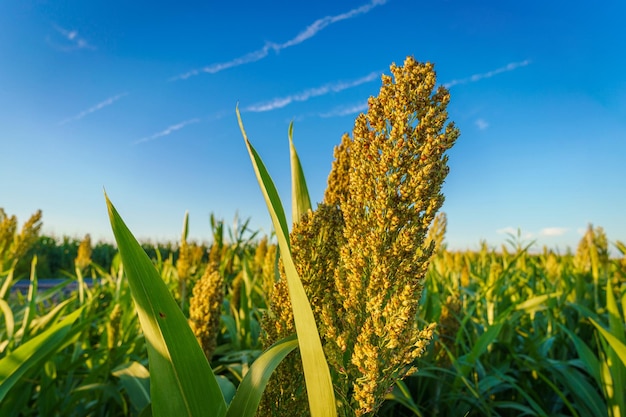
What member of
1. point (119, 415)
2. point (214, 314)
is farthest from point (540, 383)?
point (119, 415)

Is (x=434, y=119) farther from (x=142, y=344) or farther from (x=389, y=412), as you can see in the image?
(x=142, y=344)

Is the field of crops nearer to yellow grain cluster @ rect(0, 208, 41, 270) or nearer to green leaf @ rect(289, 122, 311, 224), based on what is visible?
yellow grain cluster @ rect(0, 208, 41, 270)

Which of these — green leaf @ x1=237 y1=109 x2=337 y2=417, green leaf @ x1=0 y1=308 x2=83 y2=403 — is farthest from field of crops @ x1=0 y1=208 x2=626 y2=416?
green leaf @ x1=237 y1=109 x2=337 y2=417

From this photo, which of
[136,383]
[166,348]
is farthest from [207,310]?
[166,348]

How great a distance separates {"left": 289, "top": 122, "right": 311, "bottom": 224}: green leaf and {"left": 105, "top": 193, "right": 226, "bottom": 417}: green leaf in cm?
57

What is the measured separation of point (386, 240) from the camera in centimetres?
119

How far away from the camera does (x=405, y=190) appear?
1.16 metres

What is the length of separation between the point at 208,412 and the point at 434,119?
0.95m

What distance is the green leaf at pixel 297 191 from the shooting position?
1.58m

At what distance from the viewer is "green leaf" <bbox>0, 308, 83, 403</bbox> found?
2180 mm

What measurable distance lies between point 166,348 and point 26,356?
1690mm

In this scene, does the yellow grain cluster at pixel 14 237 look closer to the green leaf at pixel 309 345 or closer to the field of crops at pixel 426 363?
the field of crops at pixel 426 363

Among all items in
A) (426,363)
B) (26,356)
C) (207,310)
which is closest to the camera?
(26,356)

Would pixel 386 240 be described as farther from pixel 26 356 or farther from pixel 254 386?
pixel 26 356
